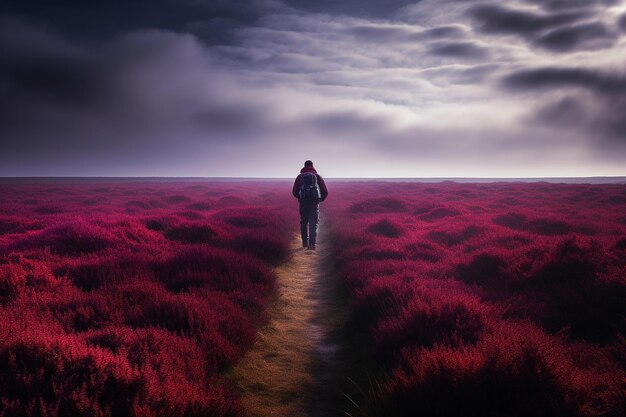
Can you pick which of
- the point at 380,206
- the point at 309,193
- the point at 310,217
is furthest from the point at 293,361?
the point at 380,206

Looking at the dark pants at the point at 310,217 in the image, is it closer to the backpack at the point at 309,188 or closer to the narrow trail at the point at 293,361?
the backpack at the point at 309,188

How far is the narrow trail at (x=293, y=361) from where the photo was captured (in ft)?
10.3

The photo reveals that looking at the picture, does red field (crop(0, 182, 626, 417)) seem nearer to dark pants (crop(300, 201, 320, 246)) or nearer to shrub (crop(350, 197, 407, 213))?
dark pants (crop(300, 201, 320, 246))

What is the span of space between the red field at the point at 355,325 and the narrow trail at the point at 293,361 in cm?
25

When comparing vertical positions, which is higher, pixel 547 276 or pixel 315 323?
pixel 547 276

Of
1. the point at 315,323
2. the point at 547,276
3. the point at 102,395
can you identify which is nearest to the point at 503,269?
the point at 547,276

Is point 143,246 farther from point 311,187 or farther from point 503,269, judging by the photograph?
point 503,269

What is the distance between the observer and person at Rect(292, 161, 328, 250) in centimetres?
1053

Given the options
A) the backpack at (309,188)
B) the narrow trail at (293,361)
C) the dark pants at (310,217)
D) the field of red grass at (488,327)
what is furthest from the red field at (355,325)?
the backpack at (309,188)

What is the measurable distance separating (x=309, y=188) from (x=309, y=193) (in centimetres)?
17

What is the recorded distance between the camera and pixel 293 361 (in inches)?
158

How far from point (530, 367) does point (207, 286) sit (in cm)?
431

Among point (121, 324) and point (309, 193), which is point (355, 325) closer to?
point (121, 324)

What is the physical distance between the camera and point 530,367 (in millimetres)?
2293
